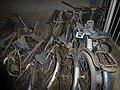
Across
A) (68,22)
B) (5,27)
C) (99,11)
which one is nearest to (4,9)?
(5,27)

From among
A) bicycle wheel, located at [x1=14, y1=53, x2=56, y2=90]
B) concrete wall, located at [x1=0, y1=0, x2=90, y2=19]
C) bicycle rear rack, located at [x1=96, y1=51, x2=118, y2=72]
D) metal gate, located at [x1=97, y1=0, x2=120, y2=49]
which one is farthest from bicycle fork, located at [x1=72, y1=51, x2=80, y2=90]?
concrete wall, located at [x1=0, y1=0, x2=90, y2=19]

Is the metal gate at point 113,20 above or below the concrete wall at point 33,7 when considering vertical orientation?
below

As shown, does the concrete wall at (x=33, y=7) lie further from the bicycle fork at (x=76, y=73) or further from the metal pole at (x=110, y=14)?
the bicycle fork at (x=76, y=73)

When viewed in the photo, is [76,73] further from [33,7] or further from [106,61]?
[33,7]

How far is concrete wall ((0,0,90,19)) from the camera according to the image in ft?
20.4

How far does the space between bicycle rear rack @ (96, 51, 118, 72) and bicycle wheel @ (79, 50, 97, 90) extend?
0.66ft

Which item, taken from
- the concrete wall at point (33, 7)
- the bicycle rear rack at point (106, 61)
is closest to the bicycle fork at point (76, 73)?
the bicycle rear rack at point (106, 61)

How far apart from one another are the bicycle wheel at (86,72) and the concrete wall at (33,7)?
3.22 metres

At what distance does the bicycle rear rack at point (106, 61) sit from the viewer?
308cm

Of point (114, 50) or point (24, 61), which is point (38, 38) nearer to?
point (24, 61)

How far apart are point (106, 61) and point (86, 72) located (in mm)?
465

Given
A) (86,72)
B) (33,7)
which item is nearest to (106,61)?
(86,72)

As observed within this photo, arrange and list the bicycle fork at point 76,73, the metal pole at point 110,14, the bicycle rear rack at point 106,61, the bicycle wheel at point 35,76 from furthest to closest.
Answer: the metal pole at point 110,14 < the bicycle wheel at point 35,76 < the bicycle fork at point 76,73 < the bicycle rear rack at point 106,61

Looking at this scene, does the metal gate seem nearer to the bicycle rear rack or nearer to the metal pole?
the metal pole
